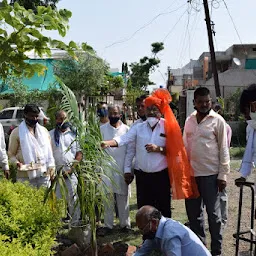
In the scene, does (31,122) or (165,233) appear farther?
(31,122)

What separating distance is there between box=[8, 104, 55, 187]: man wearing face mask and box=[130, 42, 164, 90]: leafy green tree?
1729 inches

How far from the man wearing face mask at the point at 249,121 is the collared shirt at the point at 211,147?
339 millimetres

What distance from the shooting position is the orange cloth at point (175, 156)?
4.55 m

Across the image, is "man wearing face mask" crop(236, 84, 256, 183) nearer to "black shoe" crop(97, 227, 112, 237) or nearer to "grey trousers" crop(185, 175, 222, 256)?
"grey trousers" crop(185, 175, 222, 256)

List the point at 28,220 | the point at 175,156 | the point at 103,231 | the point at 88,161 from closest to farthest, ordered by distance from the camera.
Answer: the point at 28,220
the point at 88,161
the point at 175,156
the point at 103,231

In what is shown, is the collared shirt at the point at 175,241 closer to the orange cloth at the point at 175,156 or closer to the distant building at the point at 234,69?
the orange cloth at the point at 175,156

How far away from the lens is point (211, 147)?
14.7 feet

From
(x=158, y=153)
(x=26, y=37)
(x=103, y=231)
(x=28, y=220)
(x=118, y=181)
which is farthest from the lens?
(x=118, y=181)

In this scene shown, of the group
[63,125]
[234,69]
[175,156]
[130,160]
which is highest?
[234,69]

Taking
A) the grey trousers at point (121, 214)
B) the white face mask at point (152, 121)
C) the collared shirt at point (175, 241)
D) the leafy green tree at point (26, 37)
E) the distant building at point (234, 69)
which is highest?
the distant building at point (234, 69)

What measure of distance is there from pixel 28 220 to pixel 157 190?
1.89 metres

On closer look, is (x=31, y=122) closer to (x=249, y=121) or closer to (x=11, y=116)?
(x=249, y=121)

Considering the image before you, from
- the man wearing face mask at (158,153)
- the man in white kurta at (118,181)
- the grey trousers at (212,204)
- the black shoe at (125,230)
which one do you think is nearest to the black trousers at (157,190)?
the man wearing face mask at (158,153)

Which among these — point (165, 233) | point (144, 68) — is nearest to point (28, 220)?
point (165, 233)
